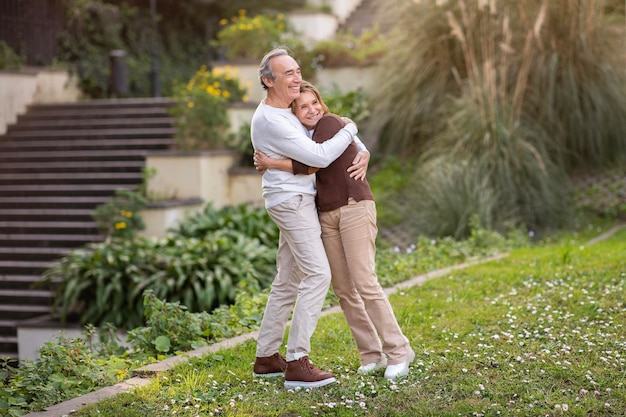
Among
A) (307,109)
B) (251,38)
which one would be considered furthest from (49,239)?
(307,109)

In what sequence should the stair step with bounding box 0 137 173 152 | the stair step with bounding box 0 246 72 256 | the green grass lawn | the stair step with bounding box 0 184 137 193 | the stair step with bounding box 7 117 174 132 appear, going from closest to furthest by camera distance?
the green grass lawn
the stair step with bounding box 0 246 72 256
the stair step with bounding box 0 184 137 193
the stair step with bounding box 0 137 173 152
the stair step with bounding box 7 117 174 132

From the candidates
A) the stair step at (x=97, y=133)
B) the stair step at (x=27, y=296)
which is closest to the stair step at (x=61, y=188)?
the stair step at (x=97, y=133)

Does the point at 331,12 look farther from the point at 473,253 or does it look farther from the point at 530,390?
the point at 530,390

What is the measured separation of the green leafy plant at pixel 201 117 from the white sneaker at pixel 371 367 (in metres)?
7.64

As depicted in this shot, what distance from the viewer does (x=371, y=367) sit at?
4.91 meters

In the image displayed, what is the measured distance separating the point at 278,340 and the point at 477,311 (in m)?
1.90

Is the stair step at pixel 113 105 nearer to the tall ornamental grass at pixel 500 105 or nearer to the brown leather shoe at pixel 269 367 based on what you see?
the tall ornamental grass at pixel 500 105

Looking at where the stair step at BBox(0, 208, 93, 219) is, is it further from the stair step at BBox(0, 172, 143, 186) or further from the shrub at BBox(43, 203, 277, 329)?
the shrub at BBox(43, 203, 277, 329)

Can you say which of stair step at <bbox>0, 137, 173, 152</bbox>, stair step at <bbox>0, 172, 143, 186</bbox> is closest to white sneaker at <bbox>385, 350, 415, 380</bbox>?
stair step at <bbox>0, 172, 143, 186</bbox>

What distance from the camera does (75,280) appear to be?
9.12 m

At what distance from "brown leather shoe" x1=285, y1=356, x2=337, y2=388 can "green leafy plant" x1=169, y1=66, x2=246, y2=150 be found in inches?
306

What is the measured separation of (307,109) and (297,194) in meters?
0.48

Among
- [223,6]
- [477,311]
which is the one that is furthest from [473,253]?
[223,6]

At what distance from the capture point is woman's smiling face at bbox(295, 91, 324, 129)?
4820 mm
